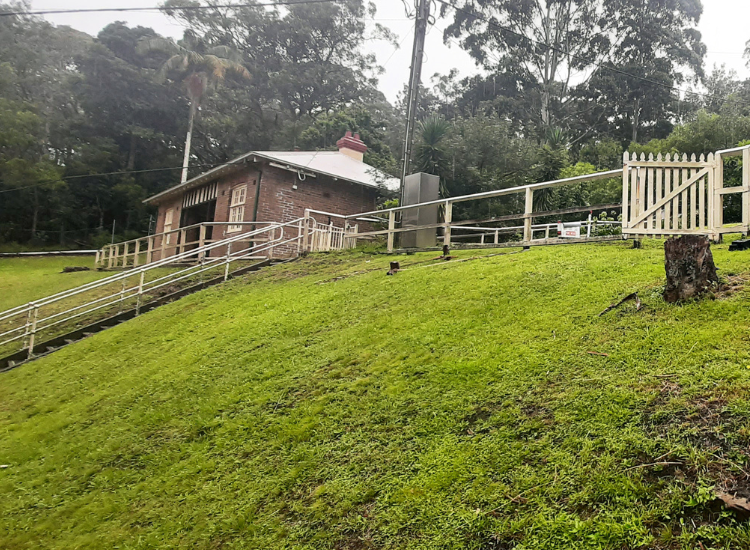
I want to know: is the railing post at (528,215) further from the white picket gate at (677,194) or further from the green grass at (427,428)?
the white picket gate at (677,194)

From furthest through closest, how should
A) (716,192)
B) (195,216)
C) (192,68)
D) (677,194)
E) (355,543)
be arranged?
(192,68)
(195,216)
(677,194)
(716,192)
(355,543)

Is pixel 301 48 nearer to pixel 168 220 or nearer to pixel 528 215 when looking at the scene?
pixel 168 220

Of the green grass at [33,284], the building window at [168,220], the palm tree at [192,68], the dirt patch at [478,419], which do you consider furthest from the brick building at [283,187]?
the palm tree at [192,68]

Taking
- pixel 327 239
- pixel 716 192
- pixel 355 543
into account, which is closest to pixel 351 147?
pixel 327 239

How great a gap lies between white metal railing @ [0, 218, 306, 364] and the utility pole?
11.0 ft

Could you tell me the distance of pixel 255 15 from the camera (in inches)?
1857

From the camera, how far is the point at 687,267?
446 centimetres

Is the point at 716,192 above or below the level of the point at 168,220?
below

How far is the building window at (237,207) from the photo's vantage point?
704 inches

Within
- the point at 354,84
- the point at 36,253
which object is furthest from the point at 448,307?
the point at 354,84

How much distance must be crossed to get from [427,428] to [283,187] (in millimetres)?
14863

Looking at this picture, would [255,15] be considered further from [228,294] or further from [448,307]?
[448,307]

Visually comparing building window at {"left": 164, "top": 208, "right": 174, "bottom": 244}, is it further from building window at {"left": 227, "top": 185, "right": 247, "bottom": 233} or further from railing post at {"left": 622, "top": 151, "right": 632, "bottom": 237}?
railing post at {"left": 622, "top": 151, "right": 632, "bottom": 237}

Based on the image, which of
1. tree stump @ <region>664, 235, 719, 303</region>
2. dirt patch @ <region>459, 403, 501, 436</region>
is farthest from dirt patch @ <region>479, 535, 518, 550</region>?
tree stump @ <region>664, 235, 719, 303</region>
